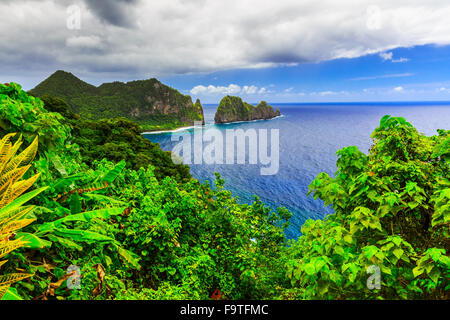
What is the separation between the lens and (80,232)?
9.89 ft

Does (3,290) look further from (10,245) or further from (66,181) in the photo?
(66,181)

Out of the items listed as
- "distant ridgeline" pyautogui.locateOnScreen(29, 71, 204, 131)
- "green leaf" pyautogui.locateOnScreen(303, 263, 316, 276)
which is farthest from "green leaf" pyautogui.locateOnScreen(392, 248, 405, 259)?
"distant ridgeline" pyautogui.locateOnScreen(29, 71, 204, 131)

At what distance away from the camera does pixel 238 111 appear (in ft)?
471

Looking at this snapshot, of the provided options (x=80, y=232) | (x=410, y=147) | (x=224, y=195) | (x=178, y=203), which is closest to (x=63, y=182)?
(x=80, y=232)

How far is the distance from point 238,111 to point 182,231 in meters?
142

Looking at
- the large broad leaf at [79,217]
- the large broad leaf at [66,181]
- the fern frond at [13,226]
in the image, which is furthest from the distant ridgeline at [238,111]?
the fern frond at [13,226]

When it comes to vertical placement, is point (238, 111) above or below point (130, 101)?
below

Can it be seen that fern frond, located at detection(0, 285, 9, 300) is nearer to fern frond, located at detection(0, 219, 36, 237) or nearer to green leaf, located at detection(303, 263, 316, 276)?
fern frond, located at detection(0, 219, 36, 237)

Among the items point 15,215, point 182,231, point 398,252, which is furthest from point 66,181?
point 398,252

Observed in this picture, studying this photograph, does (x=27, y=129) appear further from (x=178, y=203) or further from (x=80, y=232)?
(x=178, y=203)

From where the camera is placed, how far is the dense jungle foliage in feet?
9.05

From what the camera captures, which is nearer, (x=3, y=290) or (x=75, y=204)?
(x=3, y=290)

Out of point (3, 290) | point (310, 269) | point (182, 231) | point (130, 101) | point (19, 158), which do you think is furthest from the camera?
point (130, 101)
